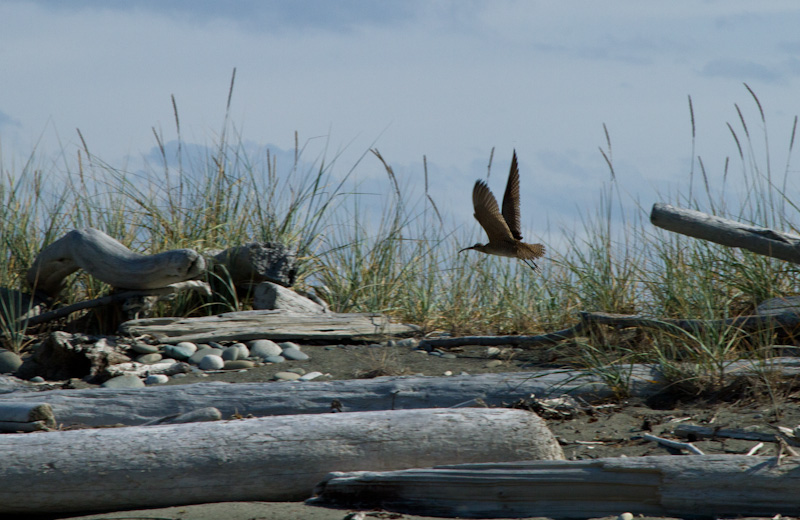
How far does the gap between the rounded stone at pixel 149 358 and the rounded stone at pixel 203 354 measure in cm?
21

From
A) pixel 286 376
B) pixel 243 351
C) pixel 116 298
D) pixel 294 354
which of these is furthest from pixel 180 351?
pixel 286 376

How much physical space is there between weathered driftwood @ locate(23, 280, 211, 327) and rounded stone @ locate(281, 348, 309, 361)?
1098 millimetres

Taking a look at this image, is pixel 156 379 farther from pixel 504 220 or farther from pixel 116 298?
pixel 504 220

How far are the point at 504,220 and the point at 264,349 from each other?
1831mm

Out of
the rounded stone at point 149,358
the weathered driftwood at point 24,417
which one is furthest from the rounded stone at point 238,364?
the weathered driftwood at point 24,417

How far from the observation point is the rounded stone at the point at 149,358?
504 cm

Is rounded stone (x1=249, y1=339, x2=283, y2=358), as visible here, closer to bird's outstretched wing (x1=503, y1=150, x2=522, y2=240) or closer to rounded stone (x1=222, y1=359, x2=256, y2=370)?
rounded stone (x1=222, y1=359, x2=256, y2=370)

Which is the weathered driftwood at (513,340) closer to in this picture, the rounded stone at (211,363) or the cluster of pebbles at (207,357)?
the cluster of pebbles at (207,357)

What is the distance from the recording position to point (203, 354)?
16.8 feet

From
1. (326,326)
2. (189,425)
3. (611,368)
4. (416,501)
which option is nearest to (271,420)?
(189,425)

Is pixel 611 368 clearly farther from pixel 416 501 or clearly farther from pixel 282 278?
pixel 282 278

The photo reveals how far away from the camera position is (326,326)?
18.2 feet

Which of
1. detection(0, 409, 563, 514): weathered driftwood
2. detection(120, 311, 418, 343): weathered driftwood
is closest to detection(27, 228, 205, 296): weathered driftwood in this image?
detection(120, 311, 418, 343): weathered driftwood

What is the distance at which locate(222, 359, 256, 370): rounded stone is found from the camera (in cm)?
488
